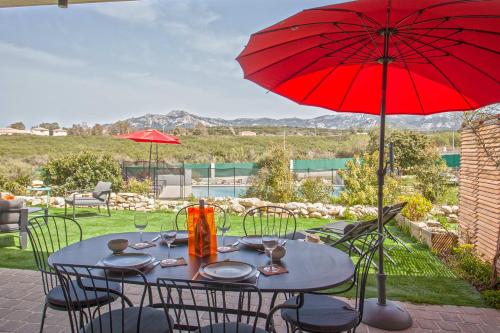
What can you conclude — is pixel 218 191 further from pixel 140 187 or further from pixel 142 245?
pixel 142 245

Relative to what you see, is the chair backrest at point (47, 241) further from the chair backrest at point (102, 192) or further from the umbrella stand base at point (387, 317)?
the umbrella stand base at point (387, 317)

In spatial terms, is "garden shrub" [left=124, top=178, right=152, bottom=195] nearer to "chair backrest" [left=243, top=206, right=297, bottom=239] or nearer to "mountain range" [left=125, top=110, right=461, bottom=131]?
"chair backrest" [left=243, top=206, right=297, bottom=239]

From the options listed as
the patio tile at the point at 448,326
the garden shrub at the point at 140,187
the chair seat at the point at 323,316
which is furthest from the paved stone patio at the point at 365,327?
the garden shrub at the point at 140,187

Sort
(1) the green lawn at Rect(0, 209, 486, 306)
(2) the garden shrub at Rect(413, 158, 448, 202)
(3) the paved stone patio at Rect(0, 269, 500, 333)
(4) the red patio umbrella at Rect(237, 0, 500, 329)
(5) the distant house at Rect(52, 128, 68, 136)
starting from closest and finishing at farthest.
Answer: (4) the red patio umbrella at Rect(237, 0, 500, 329)
(3) the paved stone patio at Rect(0, 269, 500, 333)
(1) the green lawn at Rect(0, 209, 486, 306)
(2) the garden shrub at Rect(413, 158, 448, 202)
(5) the distant house at Rect(52, 128, 68, 136)

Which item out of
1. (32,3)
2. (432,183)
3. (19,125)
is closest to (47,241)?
(32,3)

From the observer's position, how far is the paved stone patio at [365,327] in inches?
113

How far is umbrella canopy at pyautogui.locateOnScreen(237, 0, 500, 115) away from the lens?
2146 mm

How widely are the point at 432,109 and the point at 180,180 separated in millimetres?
10120

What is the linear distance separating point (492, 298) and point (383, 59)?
7.70ft

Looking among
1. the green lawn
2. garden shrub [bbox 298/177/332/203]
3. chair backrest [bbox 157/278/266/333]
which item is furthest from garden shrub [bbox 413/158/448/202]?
chair backrest [bbox 157/278/266/333]

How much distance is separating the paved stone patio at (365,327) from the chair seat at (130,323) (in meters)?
0.92

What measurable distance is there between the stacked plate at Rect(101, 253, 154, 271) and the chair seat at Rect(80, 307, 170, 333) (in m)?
0.26

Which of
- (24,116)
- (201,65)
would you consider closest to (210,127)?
(201,65)

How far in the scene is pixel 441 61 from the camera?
2.91 m
